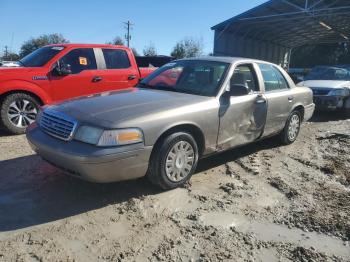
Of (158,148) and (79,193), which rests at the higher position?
(158,148)

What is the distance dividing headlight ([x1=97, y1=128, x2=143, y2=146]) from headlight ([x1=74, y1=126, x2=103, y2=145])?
0.05 m

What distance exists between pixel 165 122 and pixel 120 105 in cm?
56

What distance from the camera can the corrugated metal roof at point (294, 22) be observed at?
19.0 meters

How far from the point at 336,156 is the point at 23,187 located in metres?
4.87

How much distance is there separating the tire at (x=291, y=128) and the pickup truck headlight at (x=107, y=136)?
366 centimetres

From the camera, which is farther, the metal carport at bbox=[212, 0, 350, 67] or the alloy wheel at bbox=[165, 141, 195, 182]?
the metal carport at bbox=[212, 0, 350, 67]

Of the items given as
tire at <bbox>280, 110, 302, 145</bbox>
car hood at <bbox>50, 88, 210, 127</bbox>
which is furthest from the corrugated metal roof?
car hood at <bbox>50, 88, 210, 127</bbox>

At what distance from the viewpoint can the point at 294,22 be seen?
22.9m

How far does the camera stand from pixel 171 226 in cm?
372

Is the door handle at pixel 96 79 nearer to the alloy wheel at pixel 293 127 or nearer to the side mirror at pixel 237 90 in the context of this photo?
the side mirror at pixel 237 90

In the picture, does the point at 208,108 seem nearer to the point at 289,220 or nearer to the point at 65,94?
the point at 289,220

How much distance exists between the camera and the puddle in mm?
3469

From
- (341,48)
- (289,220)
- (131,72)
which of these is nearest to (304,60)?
(341,48)

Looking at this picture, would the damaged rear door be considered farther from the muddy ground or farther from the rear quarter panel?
the muddy ground
